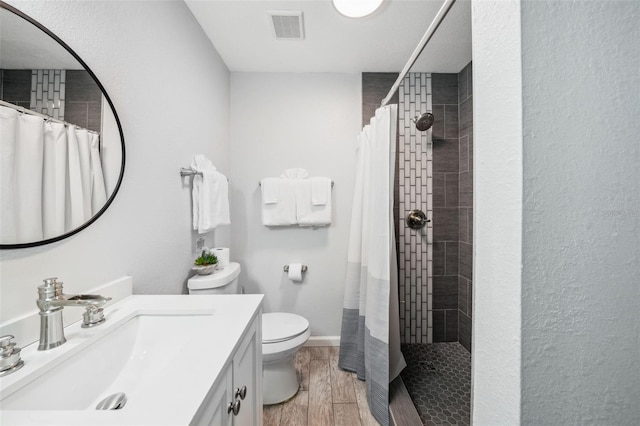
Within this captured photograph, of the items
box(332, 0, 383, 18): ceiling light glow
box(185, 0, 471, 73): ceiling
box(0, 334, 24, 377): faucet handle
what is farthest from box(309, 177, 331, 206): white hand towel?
box(0, 334, 24, 377): faucet handle

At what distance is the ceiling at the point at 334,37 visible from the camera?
55.9 inches

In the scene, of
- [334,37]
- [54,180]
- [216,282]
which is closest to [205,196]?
[216,282]

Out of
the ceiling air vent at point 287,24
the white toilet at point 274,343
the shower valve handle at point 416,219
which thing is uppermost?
the ceiling air vent at point 287,24

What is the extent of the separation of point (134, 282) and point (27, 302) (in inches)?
15.1

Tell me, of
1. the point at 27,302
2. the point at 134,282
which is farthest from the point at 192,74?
the point at 27,302

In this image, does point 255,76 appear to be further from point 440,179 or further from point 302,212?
point 440,179

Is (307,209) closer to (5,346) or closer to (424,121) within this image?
(424,121)

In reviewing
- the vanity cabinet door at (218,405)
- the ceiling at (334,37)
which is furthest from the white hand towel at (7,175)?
the ceiling at (334,37)

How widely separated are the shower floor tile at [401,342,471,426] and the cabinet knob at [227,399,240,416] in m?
1.03

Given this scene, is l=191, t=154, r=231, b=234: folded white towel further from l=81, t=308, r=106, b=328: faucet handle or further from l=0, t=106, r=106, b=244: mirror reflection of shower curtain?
l=81, t=308, r=106, b=328: faucet handle

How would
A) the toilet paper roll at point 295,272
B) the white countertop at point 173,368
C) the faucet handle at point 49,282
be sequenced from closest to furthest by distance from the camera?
the white countertop at point 173,368 → the faucet handle at point 49,282 → the toilet paper roll at point 295,272

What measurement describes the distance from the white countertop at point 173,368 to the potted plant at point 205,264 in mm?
439

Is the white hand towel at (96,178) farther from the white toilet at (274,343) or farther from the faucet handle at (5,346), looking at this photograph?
the white toilet at (274,343)

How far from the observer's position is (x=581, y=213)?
47 centimetres
